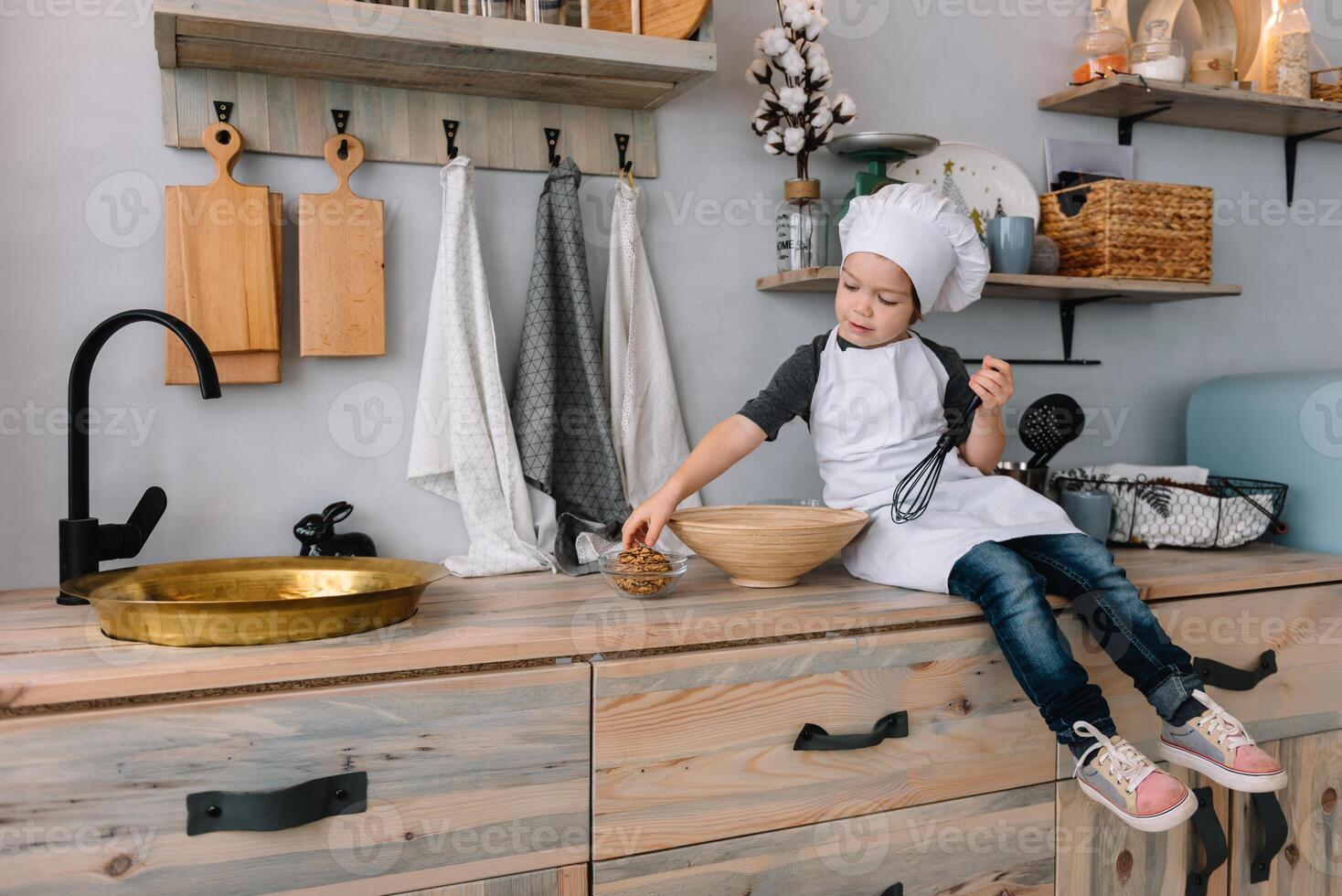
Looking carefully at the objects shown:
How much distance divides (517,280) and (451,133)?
0.25 m

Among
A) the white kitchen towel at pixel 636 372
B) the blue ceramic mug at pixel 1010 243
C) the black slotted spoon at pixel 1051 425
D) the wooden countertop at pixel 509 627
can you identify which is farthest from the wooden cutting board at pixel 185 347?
the black slotted spoon at pixel 1051 425

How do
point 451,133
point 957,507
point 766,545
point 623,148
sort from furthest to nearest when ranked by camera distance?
point 623,148, point 451,133, point 957,507, point 766,545

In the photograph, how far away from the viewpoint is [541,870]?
44.1 inches

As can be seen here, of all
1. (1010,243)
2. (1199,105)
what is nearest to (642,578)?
(1010,243)

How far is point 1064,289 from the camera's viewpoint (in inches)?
71.9

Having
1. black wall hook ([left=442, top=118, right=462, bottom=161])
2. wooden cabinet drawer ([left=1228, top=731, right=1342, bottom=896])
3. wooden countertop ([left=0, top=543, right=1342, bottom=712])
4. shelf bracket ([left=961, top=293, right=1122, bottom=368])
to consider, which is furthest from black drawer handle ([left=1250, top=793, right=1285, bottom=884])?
black wall hook ([left=442, top=118, right=462, bottom=161])

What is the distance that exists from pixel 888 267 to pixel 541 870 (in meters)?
0.92

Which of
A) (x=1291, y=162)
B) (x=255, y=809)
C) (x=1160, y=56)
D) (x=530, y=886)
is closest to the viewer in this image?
(x=255, y=809)

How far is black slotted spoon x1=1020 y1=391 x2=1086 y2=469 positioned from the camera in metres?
1.78

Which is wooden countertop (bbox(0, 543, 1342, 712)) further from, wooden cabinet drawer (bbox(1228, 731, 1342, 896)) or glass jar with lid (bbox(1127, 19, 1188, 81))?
glass jar with lid (bbox(1127, 19, 1188, 81))

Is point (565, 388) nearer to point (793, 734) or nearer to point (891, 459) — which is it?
point (891, 459)

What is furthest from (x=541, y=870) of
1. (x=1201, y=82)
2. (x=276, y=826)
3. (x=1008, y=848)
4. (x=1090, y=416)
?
(x=1201, y=82)

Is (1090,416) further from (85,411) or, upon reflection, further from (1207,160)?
(85,411)

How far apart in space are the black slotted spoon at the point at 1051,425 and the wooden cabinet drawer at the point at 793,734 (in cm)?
58
